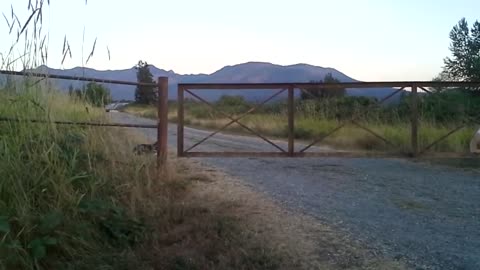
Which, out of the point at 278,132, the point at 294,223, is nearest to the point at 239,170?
the point at 294,223

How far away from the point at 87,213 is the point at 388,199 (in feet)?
14.1

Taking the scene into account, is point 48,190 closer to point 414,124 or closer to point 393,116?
point 414,124

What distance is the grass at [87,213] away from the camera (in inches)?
186

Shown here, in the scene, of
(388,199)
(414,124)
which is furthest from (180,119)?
(414,124)

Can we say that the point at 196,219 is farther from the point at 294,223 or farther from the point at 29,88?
the point at 29,88

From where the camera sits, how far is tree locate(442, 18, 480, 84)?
89.5 ft

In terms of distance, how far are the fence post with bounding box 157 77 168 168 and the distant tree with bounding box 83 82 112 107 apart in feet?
3.15

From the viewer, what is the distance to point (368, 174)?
405 inches

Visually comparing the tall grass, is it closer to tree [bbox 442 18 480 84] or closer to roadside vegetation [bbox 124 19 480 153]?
roadside vegetation [bbox 124 19 480 153]

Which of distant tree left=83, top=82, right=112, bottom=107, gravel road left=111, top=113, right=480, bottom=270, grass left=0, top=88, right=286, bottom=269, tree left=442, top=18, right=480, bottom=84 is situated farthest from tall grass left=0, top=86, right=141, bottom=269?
tree left=442, top=18, right=480, bottom=84

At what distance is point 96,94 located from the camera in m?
7.23

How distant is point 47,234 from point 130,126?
119 inches

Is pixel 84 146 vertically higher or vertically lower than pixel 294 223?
higher

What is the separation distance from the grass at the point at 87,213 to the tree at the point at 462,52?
23768 mm
